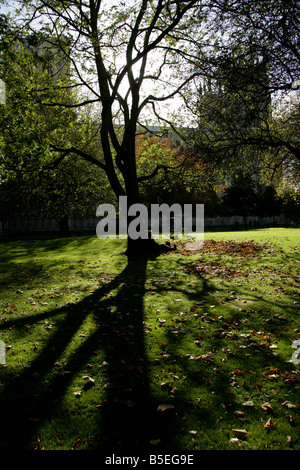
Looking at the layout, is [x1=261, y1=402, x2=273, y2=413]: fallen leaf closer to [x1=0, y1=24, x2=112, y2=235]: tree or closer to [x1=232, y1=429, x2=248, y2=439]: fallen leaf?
[x1=232, y1=429, x2=248, y2=439]: fallen leaf

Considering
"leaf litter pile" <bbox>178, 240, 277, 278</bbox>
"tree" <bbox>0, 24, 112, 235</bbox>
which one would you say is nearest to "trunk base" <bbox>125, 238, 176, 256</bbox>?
"leaf litter pile" <bbox>178, 240, 277, 278</bbox>

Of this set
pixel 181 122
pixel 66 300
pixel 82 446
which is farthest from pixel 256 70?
pixel 82 446

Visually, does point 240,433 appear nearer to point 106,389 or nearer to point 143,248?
point 106,389

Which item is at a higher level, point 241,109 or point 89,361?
point 241,109

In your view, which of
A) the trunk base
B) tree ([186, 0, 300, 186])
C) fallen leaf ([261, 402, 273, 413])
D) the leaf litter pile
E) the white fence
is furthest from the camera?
the white fence

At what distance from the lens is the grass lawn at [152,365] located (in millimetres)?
3379

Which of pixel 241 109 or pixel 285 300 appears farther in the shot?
pixel 241 109

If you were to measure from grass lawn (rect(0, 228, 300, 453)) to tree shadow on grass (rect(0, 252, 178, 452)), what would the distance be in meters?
0.02

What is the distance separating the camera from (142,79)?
628 inches

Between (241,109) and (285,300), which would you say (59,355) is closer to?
(285,300)

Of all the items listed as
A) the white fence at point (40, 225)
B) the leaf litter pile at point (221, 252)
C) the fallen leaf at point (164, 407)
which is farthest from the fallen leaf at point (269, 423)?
the white fence at point (40, 225)

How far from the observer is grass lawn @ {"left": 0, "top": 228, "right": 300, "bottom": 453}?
11.1 ft

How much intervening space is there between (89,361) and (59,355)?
0.57 metres

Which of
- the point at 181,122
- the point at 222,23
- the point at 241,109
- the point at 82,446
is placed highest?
the point at 222,23
